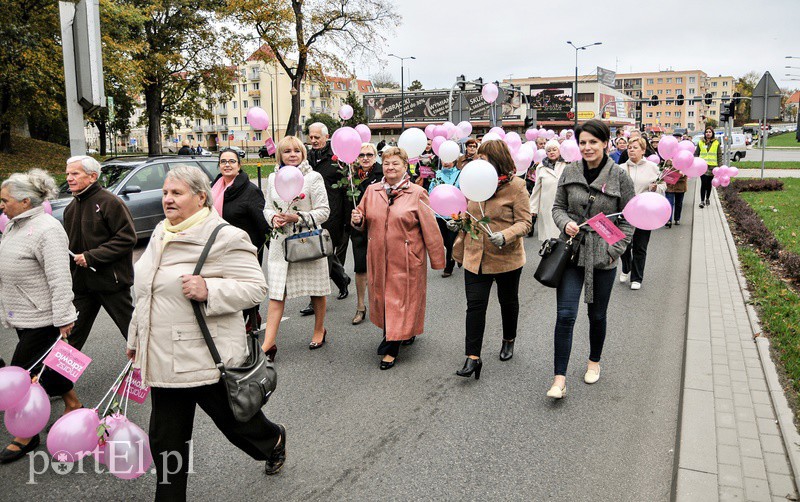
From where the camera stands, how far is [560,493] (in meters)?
3.32

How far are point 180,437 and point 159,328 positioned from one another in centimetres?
55

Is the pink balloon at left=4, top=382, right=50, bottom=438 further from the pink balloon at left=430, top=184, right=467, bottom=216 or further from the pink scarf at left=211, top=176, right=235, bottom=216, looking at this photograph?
the pink balloon at left=430, top=184, right=467, bottom=216

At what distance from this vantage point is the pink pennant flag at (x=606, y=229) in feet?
13.8

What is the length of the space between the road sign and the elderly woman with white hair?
60.2 feet

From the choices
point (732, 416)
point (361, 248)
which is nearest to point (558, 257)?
point (732, 416)

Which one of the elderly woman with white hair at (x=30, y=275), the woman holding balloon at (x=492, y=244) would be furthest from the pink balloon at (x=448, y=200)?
the elderly woman with white hair at (x=30, y=275)

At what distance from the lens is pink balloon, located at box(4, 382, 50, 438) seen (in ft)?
11.1

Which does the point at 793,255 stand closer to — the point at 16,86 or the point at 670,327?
the point at 670,327

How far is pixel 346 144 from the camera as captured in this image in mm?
5965

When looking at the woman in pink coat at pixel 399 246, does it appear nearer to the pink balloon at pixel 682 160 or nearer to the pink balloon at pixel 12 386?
the pink balloon at pixel 12 386

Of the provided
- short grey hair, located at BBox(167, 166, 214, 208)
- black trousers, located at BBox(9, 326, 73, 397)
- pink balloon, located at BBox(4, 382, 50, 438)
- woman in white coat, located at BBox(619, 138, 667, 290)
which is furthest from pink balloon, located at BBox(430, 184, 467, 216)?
woman in white coat, located at BBox(619, 138, 667, 290)

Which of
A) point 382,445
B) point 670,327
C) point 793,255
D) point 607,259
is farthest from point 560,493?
point 793,255

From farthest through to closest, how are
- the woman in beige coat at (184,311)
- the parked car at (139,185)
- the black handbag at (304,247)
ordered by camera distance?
the parked car at (139,185)
the black handbag at (304,247)
the woman in beige coat at (184,311)

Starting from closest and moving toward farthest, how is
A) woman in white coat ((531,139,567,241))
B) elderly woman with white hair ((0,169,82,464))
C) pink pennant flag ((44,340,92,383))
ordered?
pink pennant flag ((44,340,92,383)) < elderly woman with white hair ((0,169,82,464)) < woman in white coat ((531,139,567,241))
